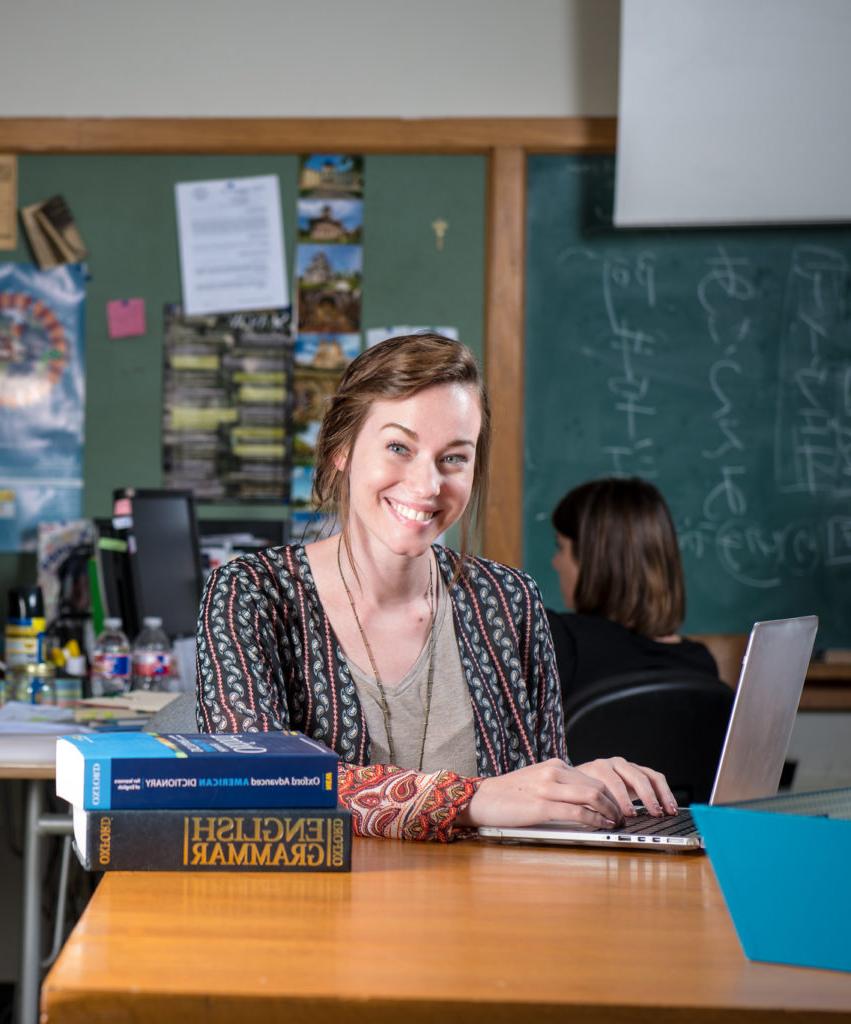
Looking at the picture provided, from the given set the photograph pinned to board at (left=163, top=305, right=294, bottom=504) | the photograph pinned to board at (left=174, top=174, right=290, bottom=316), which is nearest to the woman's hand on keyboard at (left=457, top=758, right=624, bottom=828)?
the photograph pinned to board at (left=163, top=305, right=294, bottom=504)

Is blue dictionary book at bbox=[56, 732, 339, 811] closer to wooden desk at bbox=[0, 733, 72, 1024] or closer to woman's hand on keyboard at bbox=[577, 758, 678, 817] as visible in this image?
woman's hand on keyboard at bbox=[577, 758, 678, 817]

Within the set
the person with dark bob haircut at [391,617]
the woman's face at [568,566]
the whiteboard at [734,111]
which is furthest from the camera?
the whiteboard at [734,111]

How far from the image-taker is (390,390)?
1557mm

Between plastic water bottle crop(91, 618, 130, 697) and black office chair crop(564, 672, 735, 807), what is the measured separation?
1.08m

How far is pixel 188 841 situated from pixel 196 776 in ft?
0.17

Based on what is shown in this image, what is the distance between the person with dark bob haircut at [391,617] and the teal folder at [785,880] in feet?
2.10

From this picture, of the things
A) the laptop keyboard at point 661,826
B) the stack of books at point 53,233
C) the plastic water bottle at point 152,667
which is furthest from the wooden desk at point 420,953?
the stack of books at point 53,233

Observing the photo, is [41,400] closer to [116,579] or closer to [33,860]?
[116,579]

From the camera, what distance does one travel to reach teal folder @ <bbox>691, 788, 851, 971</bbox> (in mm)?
839

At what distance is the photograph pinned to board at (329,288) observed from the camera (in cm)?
346

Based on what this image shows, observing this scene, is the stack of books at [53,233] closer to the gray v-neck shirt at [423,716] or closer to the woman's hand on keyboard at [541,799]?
the gray v-neck shirt at [423,716]

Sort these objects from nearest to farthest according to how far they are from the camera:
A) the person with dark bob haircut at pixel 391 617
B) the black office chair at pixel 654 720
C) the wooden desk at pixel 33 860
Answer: the person with dark bob haircut at pixel 391 617, the black office chair at pixel 654 720, the wooden desk at pixel 33 860

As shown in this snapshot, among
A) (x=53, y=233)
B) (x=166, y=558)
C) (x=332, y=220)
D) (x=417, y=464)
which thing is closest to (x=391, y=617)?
(x=417, y=464)

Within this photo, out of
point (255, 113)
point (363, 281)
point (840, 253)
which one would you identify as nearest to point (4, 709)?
point (363, 281)
